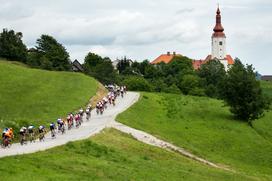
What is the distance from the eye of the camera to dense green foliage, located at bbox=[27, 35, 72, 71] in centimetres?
12149

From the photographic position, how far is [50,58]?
126 m

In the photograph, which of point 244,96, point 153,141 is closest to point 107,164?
point 153,141

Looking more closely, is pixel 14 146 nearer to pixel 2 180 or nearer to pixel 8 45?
pixel 2 180

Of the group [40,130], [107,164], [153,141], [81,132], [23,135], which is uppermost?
[40,130]

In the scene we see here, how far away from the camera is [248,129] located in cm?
6656

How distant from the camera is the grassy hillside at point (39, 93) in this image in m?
64.1

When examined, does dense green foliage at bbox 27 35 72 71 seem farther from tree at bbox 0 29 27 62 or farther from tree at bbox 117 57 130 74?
tree at bbox 117 57 130 74

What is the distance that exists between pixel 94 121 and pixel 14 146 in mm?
17222

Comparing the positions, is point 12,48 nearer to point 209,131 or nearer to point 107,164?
point 209,131

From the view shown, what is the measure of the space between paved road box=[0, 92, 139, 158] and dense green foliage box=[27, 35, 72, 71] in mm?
47219

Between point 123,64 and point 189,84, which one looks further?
point 123,64

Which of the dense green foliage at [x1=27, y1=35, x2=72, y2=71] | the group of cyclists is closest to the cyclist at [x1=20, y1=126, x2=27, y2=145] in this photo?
the group of cyclists

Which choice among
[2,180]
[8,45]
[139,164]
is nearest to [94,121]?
[139,164]

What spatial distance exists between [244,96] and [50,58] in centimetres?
6233
